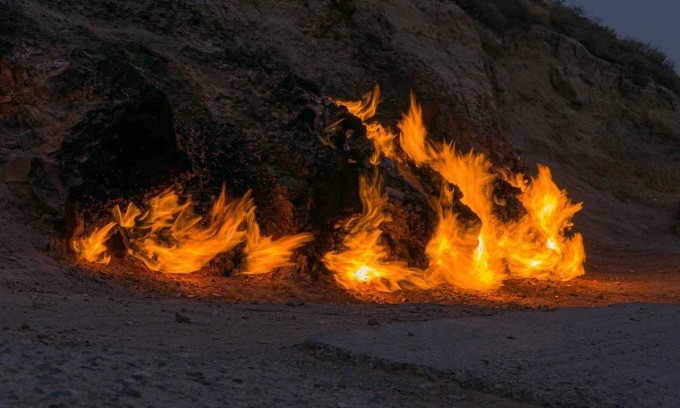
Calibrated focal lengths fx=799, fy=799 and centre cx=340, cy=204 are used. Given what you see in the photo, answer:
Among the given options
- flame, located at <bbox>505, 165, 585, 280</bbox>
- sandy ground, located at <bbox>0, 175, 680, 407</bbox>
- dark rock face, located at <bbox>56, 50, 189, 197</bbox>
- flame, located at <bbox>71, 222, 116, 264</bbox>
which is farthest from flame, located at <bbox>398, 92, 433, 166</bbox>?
flame, located at <bbox>71, 222, 116, 264</bbox>

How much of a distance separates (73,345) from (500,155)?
9.57m

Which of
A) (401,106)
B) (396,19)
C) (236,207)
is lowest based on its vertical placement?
(236,207)

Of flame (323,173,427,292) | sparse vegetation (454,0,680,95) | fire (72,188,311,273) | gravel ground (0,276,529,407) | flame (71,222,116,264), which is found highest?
sparse vegetation (454,0,680,95)

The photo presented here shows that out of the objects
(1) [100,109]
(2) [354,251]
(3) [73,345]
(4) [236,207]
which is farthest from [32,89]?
(3) [73,345]

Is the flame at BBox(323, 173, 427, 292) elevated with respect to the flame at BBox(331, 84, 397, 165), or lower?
lower

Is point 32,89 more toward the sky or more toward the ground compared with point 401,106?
more toward the ground

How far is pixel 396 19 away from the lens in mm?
13812

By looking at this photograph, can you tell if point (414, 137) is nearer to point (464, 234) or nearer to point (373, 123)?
point (373, 123)

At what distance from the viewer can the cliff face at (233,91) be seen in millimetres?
7637

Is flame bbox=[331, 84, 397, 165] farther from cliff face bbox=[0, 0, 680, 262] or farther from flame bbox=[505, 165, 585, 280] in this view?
flame bbox=[505, 165, 585, 280]

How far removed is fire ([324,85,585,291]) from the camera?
29.1ft

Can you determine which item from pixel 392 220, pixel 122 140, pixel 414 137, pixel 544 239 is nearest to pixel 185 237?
pixel 122 140

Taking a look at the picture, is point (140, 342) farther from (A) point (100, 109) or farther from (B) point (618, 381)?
(A) point (100, 109)

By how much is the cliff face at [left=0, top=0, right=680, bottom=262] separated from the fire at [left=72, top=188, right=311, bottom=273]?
0.23 metres
